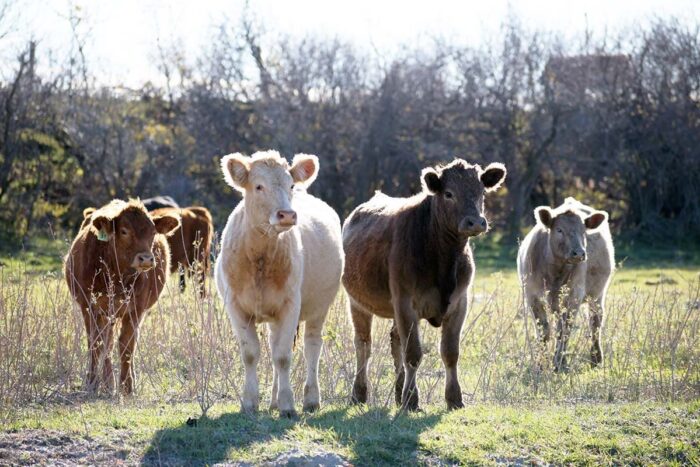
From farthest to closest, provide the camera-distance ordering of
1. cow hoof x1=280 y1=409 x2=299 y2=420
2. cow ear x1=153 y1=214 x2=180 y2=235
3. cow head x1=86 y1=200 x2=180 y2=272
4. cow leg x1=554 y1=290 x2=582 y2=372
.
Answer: cow ear x1=153 y1=214 x2=180 y2=235, cow leg x1=554 y1=290 x2=582 y2=372, cow head x1=86 y1=200 x2=180 y2=272, cow hoof x1=280 y1=409 x2=299 y2=420

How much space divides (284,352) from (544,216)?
5.17 m

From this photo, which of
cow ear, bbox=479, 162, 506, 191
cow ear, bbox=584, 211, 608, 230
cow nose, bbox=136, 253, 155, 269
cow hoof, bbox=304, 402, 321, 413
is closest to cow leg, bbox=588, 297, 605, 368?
cow ear, bbox=584, 211, 608, 230

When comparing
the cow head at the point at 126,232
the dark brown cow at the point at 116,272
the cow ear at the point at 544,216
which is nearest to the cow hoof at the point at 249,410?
the dark brown cow at the point at 116,272

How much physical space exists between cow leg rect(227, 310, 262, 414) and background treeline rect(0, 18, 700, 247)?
18798 millimetres

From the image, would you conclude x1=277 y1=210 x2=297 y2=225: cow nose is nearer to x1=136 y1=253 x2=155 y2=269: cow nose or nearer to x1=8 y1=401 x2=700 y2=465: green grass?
x1=8 y1=401 x2=700 y2=465: green grass

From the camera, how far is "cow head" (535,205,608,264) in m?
11.7

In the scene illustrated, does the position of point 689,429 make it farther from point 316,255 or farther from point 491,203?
point 491,203

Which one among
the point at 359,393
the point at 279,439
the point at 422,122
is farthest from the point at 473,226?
the point at 422,122

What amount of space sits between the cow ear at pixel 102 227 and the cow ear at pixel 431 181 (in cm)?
301

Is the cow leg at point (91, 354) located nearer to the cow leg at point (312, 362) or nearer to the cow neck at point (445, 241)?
the cow leg at point (312, 362)

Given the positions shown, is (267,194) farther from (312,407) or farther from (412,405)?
(412,405)

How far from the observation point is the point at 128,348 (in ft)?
31.7

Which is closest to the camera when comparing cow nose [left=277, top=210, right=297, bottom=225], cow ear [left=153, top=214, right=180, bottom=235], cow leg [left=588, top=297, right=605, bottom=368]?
cow nose [left=277, top=210, right=297, bottom=225]

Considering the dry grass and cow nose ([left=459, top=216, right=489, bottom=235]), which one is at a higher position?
cow nose ([left=459, top=216, right=489, bottom=235])
